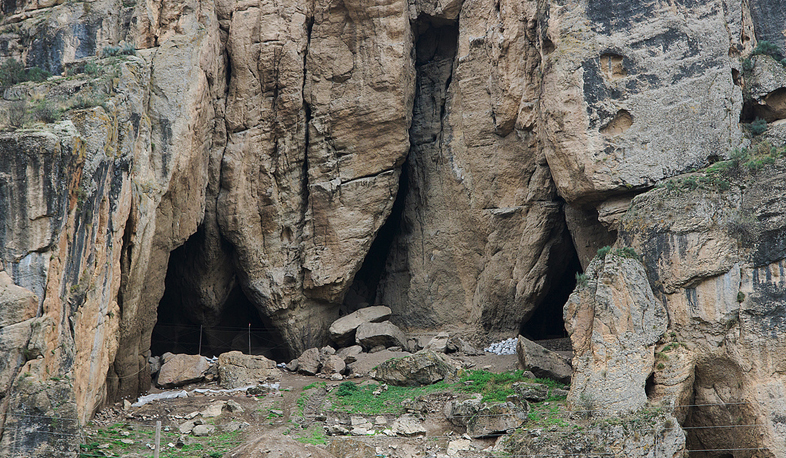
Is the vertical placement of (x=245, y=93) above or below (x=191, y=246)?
above

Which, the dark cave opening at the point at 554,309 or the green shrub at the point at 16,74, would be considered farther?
the dark cave opening at the point at 554,309

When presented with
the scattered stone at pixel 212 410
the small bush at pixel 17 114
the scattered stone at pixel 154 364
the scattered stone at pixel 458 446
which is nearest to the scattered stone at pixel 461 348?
the scattered stone at pixel 458 446

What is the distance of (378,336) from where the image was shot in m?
24.9

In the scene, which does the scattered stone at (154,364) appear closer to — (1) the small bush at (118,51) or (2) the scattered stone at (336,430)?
(2) the scattered stone at (336,430)

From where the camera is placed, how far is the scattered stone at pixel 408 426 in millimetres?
18422

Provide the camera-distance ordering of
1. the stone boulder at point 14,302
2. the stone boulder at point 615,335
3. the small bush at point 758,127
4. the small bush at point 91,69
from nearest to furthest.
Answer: the stone boulder at point 14,302 → the stone boulder at point 615,335 → the small bush at point 91,69 → the small bush at point 758,127

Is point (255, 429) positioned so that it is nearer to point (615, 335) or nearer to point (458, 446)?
point (458, 446)

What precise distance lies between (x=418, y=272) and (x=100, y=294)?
12539 mm

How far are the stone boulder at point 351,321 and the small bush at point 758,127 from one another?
13617 mm

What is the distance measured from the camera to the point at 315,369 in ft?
78.2

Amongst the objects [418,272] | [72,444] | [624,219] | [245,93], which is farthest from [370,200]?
[72,444]

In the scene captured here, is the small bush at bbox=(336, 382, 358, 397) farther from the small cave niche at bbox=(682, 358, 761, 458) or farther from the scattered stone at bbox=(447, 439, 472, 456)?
the small cave niche at bbox=(682, 358, 761, 458)

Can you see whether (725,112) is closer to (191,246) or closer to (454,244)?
(454,244)

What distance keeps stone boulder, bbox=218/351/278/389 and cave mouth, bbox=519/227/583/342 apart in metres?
Answer: 9.12
